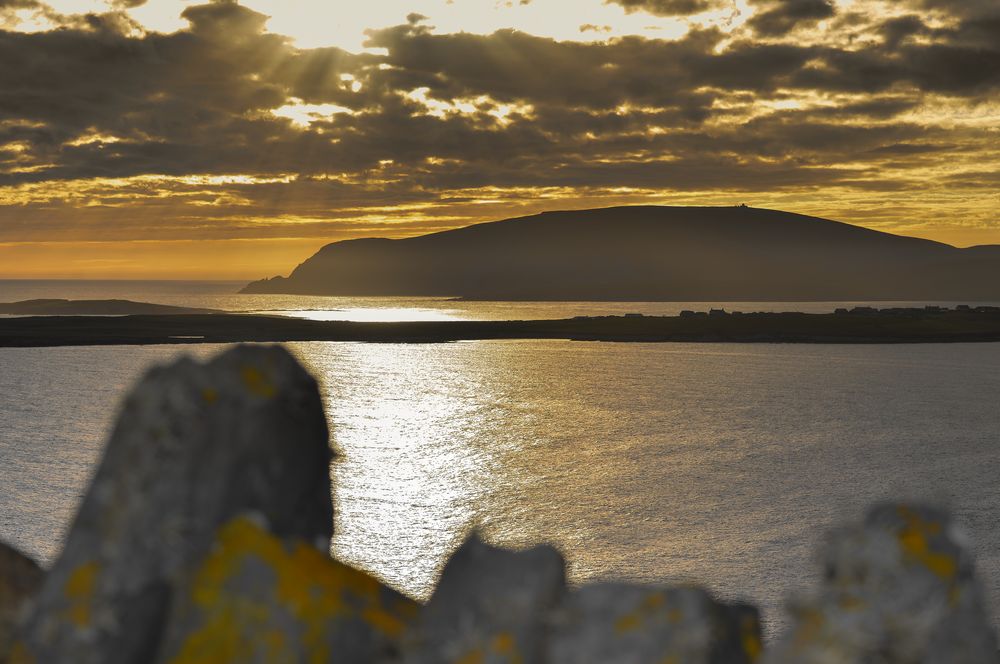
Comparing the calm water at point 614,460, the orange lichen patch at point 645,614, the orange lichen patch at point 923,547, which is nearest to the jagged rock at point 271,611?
the orange lichen patch at point 645,614

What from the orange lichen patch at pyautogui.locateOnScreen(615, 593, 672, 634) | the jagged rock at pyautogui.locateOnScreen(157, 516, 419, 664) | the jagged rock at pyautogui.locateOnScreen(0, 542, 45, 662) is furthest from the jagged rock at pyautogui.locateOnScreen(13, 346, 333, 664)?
the orange lichen patch at pyautogui.locateOnScreen(615, 593, 672, 634)

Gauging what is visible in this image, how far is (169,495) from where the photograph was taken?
10.9 ft

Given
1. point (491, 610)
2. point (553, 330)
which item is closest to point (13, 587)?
point (491, 610)

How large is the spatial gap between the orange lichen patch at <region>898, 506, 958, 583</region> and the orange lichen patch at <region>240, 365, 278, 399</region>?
7.31ft

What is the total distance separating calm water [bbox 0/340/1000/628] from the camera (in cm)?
2077

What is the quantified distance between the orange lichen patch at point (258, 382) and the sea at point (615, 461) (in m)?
2.42

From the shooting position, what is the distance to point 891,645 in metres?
2.46

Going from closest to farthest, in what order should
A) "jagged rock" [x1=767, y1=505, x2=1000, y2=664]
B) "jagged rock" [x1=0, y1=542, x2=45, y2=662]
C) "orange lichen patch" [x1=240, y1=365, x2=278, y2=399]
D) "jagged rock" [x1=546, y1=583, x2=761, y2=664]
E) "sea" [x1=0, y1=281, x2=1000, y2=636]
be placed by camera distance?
1. "jagged rock" [x1=767, y1=505, x2=1000, y2=664]
2. "jagged rock" [x1=546, y1=583, x2=761, y2=664]
3. "orange lichen patch" [x1=240, y1=365, x2=278, y2=399]
4. "jagged rock" [x1=0, y1=542, x2=45, y2=662]
5. "sea" [x1=0, y1=281, x2=1000, y2=636]

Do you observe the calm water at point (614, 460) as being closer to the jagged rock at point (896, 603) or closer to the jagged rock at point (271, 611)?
the jagged rock at point (271, 611)

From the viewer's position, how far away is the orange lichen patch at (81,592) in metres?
3.19

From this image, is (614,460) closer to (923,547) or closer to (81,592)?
(81,592)

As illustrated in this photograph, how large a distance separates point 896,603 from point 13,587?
3.66 metres

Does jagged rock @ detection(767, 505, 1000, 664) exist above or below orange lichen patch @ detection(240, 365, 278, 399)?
below

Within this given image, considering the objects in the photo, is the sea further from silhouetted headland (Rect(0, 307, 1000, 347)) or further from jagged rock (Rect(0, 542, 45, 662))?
silhouetted headland (Rect(0, 307, 1000, 347))
